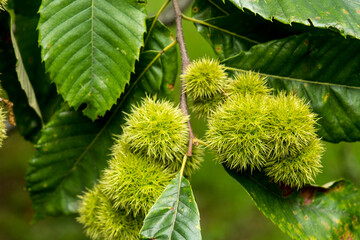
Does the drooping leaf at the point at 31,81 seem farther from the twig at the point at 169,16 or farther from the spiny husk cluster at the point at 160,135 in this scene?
the twig at the point at 169,16

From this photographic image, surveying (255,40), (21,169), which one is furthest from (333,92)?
(21,169)

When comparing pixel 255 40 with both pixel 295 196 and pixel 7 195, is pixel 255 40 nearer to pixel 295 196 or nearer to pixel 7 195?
pixel 295 196

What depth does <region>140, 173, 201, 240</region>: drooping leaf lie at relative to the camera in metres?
1.08

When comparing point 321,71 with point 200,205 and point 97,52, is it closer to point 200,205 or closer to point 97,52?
point 97,52

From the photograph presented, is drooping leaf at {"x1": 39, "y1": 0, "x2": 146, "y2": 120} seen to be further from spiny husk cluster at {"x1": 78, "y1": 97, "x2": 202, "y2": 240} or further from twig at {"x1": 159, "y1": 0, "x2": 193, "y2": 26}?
twig at {"x1": 159, "y1": 0, "x2": 193, "y2": 26}

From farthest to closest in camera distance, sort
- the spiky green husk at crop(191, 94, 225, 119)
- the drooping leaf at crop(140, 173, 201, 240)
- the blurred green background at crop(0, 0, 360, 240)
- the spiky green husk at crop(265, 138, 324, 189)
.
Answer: the blurred green background at crop(0, 0, 360, 240) < the spiky green husk at crop(191, 94, 225, 119) < the spiky green husk at crop(265, 138, 324, 189) < the drooping leaf at crop(140, 173, 201, 240)

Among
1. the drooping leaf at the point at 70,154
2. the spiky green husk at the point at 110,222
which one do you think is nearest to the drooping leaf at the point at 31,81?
the drooping leaf at the point at 70,154

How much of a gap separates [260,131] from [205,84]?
244 millimetres

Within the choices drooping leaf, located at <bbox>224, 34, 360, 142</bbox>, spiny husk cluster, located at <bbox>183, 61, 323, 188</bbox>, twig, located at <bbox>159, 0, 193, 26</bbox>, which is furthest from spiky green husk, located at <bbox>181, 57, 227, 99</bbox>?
twig, located at <bbox>159, 0, 193, 26</bbox>

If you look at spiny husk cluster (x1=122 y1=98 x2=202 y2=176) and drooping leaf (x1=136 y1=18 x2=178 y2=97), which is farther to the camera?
drooping leaf (x1=136 y1=18 x2=178 y2=97)

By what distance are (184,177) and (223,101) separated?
11.5 inches

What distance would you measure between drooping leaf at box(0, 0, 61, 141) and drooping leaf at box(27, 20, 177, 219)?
0.20 m

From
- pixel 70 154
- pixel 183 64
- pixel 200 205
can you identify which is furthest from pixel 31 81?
pixel 200 205

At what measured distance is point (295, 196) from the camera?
1387 mm
